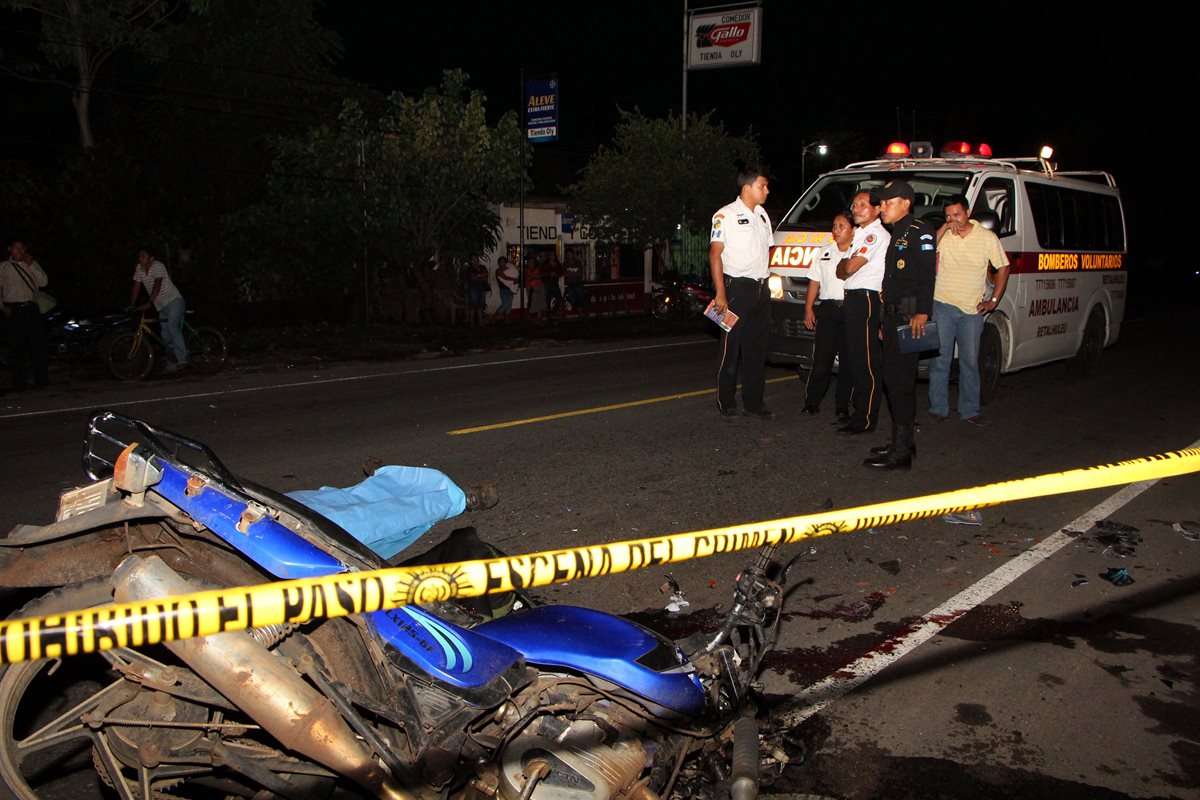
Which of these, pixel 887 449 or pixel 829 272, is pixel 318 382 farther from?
pixel 887 449

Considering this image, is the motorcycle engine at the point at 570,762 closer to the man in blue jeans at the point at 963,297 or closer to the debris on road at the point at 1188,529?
the debris on road at the point at 1188,529

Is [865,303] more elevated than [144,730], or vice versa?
[865,303]

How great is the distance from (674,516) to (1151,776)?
311 cm

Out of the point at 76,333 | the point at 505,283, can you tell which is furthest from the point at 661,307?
the point at 76,333

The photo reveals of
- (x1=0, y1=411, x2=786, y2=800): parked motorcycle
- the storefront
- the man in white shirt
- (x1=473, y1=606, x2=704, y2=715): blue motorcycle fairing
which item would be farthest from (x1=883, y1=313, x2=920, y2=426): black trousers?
the storefront

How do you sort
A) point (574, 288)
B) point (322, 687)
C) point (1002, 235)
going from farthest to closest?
point (574, 288) < point (1002, 235) < point (322, 687)

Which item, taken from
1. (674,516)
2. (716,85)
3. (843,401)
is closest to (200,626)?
(674,516)

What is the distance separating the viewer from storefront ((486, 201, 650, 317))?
24.9 metres

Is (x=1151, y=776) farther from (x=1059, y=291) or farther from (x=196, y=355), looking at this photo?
(x=196, y=355)

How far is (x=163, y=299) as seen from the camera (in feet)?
41.1

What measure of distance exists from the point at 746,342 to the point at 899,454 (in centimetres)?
193

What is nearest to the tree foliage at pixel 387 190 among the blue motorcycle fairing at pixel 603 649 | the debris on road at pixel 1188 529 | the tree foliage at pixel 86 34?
the tree foliage at pixel 86 34

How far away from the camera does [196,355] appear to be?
522 inches

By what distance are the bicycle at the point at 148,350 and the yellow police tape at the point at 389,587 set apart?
11251 millimetres
